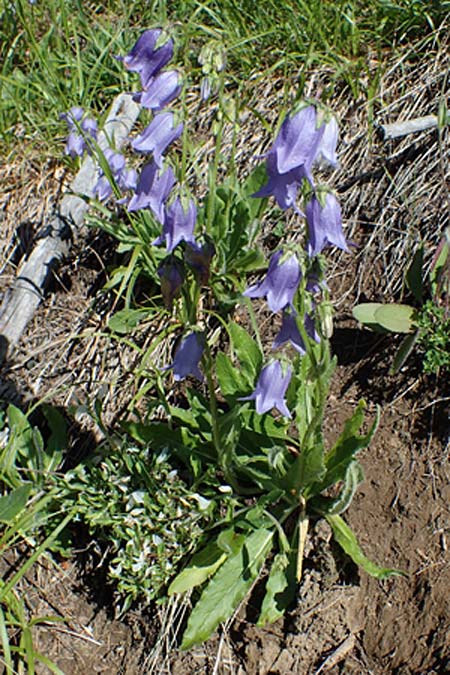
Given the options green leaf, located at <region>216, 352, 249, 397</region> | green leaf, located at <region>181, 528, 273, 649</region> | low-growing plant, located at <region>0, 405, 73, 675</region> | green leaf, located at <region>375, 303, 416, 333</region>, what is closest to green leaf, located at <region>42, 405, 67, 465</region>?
low-growing plant, located at <region>0, 405, 73, 675</region>

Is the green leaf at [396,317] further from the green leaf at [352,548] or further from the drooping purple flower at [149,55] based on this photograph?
the drooping purple flower at [149,55]

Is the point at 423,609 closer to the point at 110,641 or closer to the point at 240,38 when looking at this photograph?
the point at 110,641

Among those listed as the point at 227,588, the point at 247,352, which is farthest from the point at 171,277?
the point at 227,588

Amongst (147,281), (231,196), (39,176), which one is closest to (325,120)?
(231,196)

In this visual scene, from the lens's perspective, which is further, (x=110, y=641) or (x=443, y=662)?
(x=110, y=641)

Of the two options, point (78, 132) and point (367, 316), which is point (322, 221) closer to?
point (367, 316)
